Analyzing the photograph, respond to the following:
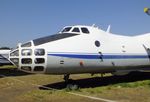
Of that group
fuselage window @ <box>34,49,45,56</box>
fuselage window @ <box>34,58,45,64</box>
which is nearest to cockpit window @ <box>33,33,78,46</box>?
fuselage window @ <box>34,49,45,56</box>

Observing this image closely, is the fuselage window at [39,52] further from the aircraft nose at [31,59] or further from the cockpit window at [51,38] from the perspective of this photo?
the cockpit window at [51,38]

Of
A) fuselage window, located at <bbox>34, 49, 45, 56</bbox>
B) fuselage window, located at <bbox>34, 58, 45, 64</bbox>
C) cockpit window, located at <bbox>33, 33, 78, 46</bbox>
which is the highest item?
cockpit window, located at <bbox>33, 33, 78, 46</bbox>

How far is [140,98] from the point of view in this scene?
1202 centimetres

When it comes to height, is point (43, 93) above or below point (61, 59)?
below

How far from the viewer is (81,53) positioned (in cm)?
1445

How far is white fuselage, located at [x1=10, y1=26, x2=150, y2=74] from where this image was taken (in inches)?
533

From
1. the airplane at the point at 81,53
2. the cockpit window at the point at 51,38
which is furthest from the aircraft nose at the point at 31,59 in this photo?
the cockpit window at the point at 51,38

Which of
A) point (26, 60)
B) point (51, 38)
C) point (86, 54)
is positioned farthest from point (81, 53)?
point (26, 60)

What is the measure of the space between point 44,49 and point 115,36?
16.1ft

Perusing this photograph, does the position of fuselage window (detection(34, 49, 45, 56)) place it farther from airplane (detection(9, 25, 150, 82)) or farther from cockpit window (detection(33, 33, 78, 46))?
cockpit window (detection(33, 33, 78, 46))

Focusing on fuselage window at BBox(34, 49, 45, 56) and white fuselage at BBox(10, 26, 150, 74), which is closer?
fuselage window at BBox(34, 49, 45, 56)

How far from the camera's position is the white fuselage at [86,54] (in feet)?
44.4

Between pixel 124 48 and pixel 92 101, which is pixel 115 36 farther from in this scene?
pixel 92 101

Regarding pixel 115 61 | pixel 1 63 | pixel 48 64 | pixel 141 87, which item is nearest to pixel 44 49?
pixel 48 64
